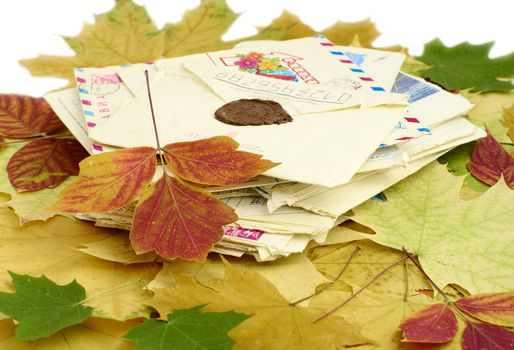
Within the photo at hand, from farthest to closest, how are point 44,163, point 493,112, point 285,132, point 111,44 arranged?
point 111,44, point 493,112, point 44,163, point 285,132

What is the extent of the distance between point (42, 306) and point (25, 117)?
468mm

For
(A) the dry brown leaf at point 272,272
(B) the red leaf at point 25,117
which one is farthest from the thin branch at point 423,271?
(B) the red leaf at point 25,117

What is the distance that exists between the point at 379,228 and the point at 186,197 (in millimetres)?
246

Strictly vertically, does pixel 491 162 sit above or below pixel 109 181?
below

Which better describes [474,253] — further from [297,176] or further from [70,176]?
[70,176]

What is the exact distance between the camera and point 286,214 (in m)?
0.92

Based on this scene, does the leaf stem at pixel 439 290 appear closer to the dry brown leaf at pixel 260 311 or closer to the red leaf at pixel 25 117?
the dry brown leaf at pixel 260 311

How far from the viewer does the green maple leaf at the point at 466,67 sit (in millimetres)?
1306

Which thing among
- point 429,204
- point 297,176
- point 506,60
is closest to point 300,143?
point 297,176

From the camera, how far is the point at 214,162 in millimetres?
918

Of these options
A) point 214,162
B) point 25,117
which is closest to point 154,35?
point 25,117

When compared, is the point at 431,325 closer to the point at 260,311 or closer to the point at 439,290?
the point at 439,290

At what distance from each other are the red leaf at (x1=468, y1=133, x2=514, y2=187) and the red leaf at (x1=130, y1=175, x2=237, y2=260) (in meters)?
0.41

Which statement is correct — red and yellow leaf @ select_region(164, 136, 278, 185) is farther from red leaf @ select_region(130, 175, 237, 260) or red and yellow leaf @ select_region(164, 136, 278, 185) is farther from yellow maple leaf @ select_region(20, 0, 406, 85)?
yellow maple leaf @ select_region(20, 0, 406, 85)
